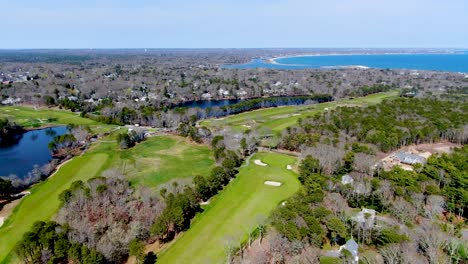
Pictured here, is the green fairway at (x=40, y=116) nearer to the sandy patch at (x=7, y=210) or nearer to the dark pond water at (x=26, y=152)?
the dark pond water at (x=26, y=152)

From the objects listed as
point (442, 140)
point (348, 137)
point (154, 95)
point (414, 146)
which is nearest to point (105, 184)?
point (348, 137)

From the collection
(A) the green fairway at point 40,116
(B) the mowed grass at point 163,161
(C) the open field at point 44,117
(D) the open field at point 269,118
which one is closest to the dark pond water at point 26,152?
(C) the open field at point 44,117

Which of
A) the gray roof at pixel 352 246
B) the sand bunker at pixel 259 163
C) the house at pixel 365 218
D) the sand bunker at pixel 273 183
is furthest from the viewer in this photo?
the sand bunker at pixel 259 163

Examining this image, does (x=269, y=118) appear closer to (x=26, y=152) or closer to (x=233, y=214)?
(x=233, y=214)

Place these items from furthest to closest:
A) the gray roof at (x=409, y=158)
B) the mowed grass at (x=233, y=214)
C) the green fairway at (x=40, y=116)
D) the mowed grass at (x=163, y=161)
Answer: the green fairway at (x=40, y=116)
the gray roof at (x=409, y=158)
the mowed grass at (x=163, y=161)
the mowed grass at (x=233, y=214)

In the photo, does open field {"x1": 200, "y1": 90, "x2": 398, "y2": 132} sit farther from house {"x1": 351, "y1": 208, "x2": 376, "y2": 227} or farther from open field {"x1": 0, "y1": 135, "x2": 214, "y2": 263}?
house {"x1": 351, "y1": 208, "x2": 376, "y2": 227}

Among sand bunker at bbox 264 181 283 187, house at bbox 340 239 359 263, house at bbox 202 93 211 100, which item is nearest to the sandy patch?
sand bunker at bbox 264 181 283 187

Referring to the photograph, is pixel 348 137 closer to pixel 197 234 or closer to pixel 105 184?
pixel 197 234
